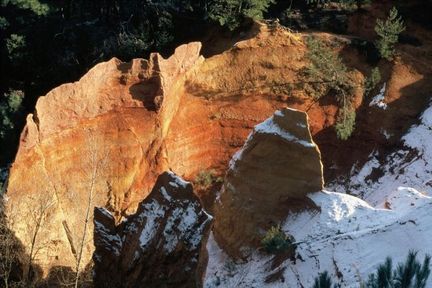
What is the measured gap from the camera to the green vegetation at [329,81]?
86.8 ft

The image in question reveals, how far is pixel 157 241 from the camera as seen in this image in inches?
757

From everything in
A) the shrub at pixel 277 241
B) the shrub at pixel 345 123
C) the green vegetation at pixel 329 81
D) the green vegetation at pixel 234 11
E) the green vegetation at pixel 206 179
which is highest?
the green vegetation at pixel 234 11

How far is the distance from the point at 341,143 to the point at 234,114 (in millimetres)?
3990

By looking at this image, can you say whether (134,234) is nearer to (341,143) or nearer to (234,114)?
(234,114)

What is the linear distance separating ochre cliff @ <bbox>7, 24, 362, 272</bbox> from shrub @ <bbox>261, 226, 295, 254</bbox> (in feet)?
14.9

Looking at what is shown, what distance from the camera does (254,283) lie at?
21.1 metres

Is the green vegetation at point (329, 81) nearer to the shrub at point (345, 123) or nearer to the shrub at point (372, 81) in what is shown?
the shrub at point (345, 123)

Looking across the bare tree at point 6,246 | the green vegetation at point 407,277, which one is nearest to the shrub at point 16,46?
the bare tree at point 6,246

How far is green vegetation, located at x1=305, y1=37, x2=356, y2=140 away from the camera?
26469 mm

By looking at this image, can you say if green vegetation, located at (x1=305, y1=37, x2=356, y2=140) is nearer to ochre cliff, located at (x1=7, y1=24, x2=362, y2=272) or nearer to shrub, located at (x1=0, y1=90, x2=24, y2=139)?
ochre cliff, located at (x1=7, y1=24, x2=362, y2=272)

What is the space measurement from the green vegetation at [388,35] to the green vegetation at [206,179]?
26.1 feet

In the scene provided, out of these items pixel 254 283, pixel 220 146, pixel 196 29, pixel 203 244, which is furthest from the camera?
pixel 196 29

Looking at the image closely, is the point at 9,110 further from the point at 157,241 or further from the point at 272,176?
the point at 272,176

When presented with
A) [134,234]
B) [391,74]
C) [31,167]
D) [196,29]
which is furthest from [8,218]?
[391,74]
